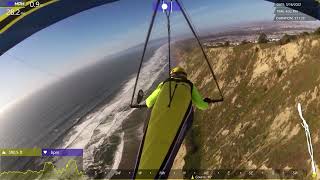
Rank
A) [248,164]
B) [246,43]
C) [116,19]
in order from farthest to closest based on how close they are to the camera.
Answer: [246,43] → [116,19] → [248,164]

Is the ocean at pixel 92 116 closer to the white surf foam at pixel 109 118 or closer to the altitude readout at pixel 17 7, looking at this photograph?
the white surf foam at pixel 109 118

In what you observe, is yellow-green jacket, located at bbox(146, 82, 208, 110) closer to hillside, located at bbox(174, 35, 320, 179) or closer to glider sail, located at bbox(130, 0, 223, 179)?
glider sail, located at bbox(130, 0, 223, 179)

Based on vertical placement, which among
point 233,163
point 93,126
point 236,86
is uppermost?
point 236,86

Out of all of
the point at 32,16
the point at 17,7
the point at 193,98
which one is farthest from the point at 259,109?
the point at 17,7

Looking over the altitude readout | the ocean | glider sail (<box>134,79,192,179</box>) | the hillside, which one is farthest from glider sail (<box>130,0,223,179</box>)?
the altitude readout

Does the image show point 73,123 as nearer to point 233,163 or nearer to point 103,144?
point 103,144

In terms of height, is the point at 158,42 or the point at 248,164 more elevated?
the point at 158,42

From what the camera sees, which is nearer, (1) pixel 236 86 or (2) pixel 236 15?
(2) pixel 236 15

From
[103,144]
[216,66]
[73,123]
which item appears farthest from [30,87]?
[216,66]
